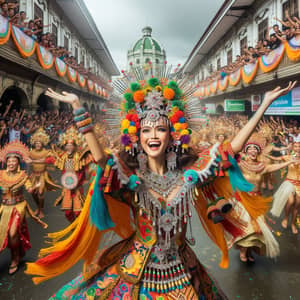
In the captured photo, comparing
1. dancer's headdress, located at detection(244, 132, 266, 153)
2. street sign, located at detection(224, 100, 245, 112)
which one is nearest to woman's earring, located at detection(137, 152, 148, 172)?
dancer's headdress, located at detection(244, 132, 266, 153)

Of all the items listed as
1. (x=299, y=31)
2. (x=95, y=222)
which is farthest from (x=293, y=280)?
(x=299, y=31)

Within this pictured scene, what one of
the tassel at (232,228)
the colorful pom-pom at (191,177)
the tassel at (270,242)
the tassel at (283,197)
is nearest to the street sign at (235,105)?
the tassel at (283,197)

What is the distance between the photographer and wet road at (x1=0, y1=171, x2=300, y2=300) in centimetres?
332

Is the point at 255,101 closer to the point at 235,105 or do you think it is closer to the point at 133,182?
the point at 235,105

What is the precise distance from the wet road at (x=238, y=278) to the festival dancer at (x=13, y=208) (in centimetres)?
30

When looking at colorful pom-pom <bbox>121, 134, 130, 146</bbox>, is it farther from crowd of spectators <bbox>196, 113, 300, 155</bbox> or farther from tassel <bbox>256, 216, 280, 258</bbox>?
tassel <bbox>256, 216, 280, 258</bbox>

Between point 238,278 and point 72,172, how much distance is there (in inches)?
149

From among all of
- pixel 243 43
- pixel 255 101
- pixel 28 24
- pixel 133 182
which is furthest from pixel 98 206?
pixel 243 43

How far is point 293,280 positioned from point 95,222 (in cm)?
319

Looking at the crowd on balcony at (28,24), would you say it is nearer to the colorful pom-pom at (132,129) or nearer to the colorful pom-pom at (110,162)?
the colorful pom-pom at (132,129)

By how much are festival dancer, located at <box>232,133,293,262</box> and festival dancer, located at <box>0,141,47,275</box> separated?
3.31 m

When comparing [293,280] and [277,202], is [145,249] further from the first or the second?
[277,202]

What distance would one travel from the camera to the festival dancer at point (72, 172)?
5.15 metres

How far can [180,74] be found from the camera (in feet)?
8.29
